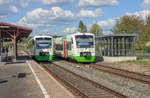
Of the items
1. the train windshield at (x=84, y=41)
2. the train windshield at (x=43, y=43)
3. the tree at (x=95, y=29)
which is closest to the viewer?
the train windshield at (x=84, y=41)

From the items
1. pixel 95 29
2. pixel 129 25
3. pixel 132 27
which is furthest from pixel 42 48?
pixel 95 29

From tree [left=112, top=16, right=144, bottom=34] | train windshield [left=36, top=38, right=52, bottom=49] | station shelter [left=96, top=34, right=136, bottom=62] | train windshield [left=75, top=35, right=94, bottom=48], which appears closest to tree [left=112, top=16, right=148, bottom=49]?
tree [left=112, top=16, right=144, bottom=34]

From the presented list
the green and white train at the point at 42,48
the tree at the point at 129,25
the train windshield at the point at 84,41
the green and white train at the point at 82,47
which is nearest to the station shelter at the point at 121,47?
the train windshield at the point at 84,41

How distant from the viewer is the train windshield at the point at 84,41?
2406cm

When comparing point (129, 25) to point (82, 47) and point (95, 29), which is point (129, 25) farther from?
point (82, 47)

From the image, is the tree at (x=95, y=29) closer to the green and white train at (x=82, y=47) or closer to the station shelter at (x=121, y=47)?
the station shelter at (x=121, y=47)

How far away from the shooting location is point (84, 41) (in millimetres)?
24250

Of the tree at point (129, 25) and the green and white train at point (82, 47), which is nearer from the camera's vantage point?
the green and white train at point (82, 47)

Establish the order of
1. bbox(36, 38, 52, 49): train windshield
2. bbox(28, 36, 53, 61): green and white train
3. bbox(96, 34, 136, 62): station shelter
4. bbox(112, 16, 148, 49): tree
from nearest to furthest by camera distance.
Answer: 1. bbox(28, 36, 53, 61): green and white train
2. bbox(36, 38, 52, 49): train windshield
3. bbox(96, 34, 136, 62): station shelter
4. bbox(112, 16, 148, 49): tree

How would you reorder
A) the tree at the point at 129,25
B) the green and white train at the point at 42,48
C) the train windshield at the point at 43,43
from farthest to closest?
the tree at the point at 129,25, the train windshield at the point at 43,43, the green and white train at the point at 42,48

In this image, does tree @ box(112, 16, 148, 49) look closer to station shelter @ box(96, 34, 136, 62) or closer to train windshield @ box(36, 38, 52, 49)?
station shelter @ box(96, 34, 136, 62)

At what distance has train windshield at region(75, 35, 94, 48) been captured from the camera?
24062 mm

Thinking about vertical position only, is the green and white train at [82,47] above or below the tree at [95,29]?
below

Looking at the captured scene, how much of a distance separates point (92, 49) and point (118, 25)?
116ft
